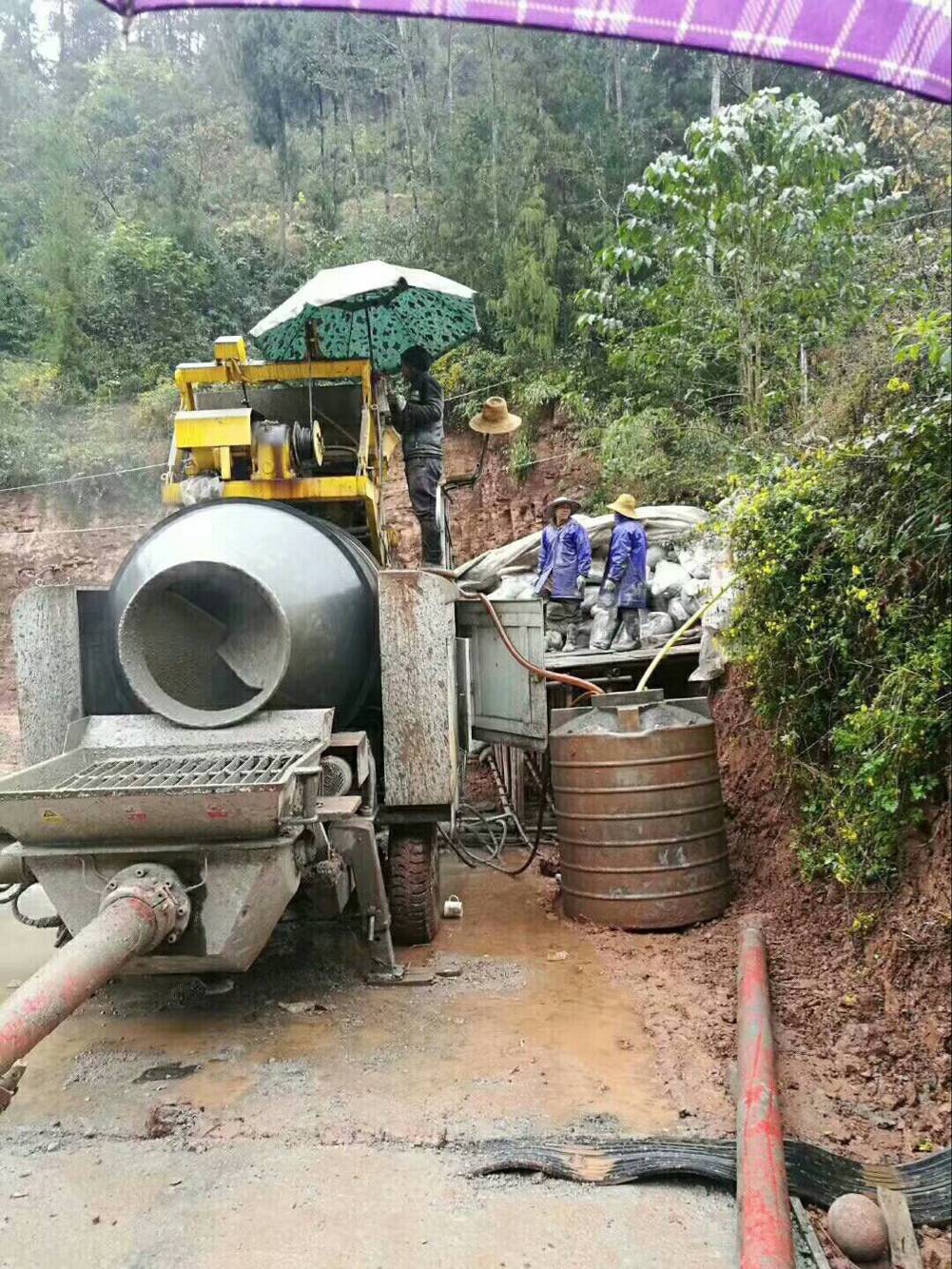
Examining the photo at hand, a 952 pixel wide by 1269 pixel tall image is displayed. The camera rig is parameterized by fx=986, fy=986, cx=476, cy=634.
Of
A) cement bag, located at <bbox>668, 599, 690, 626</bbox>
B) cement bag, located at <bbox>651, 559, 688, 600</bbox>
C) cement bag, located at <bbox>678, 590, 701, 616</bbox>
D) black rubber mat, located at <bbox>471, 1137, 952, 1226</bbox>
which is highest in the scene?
cement bag, located at <bbox>651, 559, 688, 600</bbox>

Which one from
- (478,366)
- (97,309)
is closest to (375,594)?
(478,366)

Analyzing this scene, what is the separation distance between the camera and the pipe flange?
325 cm

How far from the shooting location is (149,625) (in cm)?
420

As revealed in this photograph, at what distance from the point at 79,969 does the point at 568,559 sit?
19.4ft

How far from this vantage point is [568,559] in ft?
26.6

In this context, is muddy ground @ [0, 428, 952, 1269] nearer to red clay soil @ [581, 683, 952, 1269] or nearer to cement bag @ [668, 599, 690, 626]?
red clay soil @ [581, 683, 952, 1269]

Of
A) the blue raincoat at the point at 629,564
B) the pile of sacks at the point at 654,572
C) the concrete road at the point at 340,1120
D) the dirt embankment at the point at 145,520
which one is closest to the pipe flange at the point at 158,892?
the concrete road at the point at 340,1120

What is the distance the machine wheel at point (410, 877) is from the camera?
15.4 ft

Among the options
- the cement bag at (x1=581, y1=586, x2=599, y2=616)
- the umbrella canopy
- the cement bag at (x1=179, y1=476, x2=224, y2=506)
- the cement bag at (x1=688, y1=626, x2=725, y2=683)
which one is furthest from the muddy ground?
the umbrella canopy

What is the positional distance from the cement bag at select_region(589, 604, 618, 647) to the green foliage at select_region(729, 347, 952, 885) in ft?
8.62

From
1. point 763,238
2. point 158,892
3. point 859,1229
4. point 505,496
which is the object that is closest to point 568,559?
point 763,238

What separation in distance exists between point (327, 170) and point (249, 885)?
21773 millimetres

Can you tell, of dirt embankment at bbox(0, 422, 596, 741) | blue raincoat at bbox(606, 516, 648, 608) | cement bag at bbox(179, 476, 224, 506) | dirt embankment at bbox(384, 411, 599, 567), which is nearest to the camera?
cement bag at bbox(179, 476, 224, 506)

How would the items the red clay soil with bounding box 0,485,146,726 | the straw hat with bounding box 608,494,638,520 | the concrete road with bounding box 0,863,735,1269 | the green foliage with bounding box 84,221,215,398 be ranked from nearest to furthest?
the concrete road with bounding box 0,863,735,1269 < the straw hat with bounding box 608,494,638,520 < the red clay soil with bounding box 0,485,146,726 < the green foliage with bounding box 84,221,215,398
